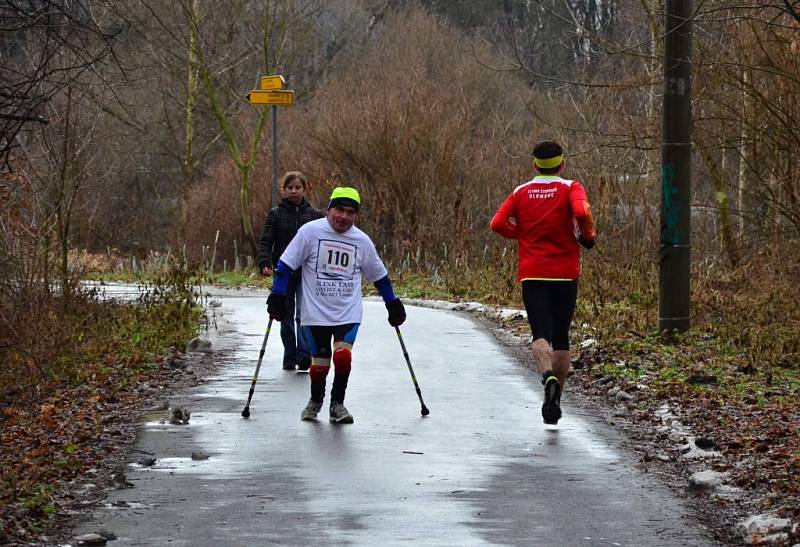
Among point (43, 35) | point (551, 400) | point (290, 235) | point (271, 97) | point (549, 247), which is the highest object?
point (271, 97)

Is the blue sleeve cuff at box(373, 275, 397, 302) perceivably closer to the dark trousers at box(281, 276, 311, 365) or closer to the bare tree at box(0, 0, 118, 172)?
the bare tree at box(0, 0, 118, 172)

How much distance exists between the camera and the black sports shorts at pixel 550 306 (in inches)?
436

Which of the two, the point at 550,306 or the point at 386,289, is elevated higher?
the point at 386,289

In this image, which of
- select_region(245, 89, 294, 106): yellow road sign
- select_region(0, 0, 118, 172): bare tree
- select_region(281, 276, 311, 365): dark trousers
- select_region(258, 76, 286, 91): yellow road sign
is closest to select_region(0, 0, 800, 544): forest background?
select_region(0, 0, 118, 172): bare tree

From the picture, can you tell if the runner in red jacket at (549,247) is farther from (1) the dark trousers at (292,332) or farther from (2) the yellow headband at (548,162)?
(1) the dark trousers at (292,332)

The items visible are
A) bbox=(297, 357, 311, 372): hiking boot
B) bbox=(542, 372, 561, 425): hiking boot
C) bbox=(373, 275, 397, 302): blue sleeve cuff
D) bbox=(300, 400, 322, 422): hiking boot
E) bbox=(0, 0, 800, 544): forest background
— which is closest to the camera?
bbox=(542, 372, 561, 425): hiking boot

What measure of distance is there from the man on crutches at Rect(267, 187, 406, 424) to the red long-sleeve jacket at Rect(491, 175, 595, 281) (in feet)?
3.58

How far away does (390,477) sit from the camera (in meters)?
8.86

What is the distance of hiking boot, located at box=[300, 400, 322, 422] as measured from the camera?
1134 cm

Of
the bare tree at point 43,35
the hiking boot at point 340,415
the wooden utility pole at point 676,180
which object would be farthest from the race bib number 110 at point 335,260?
the wooden utility pole at point 676,180

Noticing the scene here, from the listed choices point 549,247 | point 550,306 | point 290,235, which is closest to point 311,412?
point 550,306

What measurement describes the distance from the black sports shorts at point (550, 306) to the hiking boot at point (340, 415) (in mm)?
1494

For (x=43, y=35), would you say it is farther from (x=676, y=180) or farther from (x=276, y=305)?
(x=676, y=180)

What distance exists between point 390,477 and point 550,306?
2.74 m
